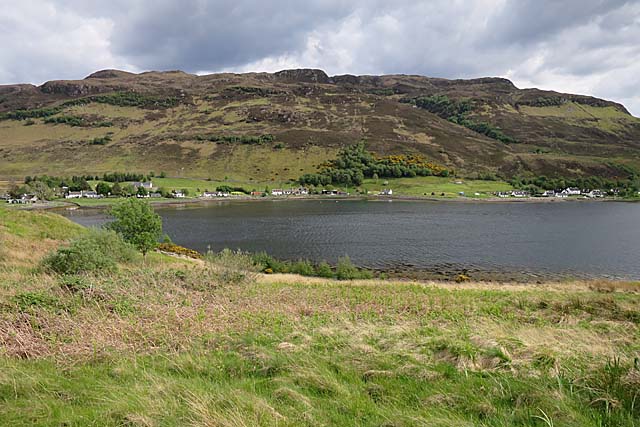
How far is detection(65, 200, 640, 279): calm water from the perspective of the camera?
51500 mm

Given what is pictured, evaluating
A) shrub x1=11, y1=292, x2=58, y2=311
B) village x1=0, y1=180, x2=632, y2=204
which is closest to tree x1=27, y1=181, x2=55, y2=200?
village x1=0, y1=180, x2=632, y2=204

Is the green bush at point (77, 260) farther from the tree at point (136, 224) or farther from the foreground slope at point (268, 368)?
the tree at point (136, 224)

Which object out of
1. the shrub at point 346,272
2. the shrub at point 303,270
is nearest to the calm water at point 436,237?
the shrub at point 346,272

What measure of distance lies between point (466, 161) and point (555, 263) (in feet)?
508

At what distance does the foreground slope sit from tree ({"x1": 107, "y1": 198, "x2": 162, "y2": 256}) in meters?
25.8

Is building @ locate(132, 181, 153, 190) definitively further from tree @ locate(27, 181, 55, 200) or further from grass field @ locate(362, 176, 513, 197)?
grass field @ locate(362, 176, 513, 197)

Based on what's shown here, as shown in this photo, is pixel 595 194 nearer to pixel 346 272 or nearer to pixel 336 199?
pixel 336 199

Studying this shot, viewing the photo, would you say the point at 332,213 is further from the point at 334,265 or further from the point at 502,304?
the point at 502,304

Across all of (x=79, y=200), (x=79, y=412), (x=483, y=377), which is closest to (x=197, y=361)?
(x=79, y=412)

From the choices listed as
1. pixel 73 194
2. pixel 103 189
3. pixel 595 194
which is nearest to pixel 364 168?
pixel 595 194

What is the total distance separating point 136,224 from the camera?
34625 millimetres

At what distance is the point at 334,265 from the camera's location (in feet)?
160

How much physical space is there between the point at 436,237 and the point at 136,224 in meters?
51.7

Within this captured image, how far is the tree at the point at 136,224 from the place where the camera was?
34469mm
